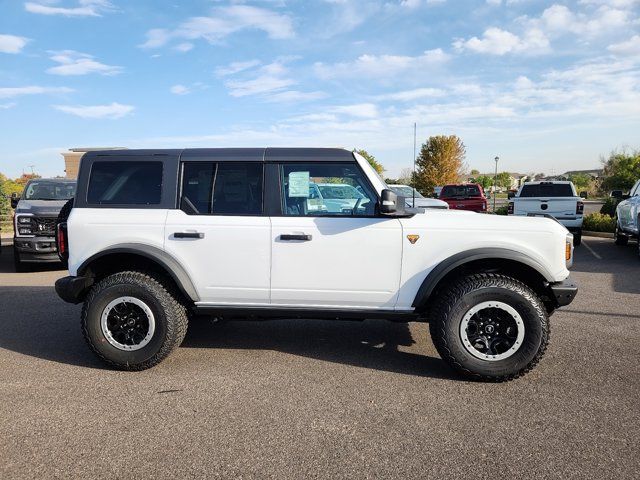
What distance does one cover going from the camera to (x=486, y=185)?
332ft

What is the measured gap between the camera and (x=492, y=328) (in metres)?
3.90

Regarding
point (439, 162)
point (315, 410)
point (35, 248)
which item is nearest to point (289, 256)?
point (315, 410)

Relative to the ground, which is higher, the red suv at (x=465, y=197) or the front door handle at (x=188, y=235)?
the red suv at (x=465, y=197)

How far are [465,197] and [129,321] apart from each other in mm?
16346

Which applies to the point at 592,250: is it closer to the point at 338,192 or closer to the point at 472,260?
the point at 472,260

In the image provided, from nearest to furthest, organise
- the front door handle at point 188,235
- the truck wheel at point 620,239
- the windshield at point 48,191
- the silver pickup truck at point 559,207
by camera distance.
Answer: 1. the front door handle at point 188,235
2. the windshield at point 48,191
3. the silver pickup truck at point 559,207
4. the truck wheel at point 620,239

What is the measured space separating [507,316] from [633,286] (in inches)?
198

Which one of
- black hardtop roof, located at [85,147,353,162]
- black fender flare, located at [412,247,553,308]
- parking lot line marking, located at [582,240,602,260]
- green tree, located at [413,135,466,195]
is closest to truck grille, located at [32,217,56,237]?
black hardtop roof, located at [85,147,353,162]

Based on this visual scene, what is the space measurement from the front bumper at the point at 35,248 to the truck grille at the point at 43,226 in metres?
0.11

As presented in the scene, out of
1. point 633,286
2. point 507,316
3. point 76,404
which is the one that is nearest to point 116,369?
point 76,404

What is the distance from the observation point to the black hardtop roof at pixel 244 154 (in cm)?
414

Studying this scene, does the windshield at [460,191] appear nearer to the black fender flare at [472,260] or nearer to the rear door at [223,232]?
the black fender flare at [472,260]

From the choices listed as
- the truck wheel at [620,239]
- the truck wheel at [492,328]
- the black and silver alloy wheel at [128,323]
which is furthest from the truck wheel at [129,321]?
the truck wheel at [620,239]

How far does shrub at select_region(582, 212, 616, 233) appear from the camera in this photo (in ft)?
49.7
